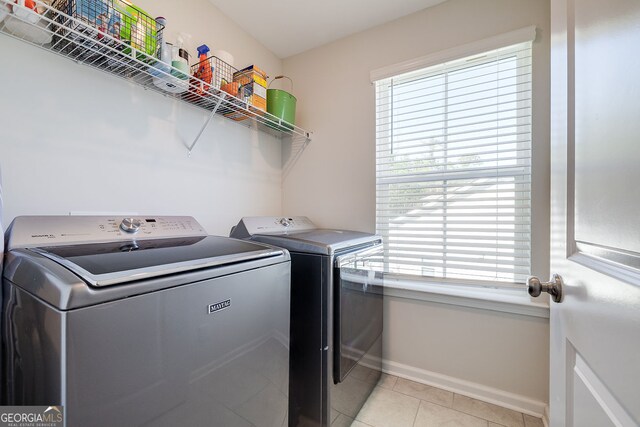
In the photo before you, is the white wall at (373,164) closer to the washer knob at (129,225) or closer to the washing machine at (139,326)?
the washing machine at (139,326)

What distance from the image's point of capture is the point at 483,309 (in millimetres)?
1713

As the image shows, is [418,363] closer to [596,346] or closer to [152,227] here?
[596,346]

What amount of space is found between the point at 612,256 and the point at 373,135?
1.74 meters

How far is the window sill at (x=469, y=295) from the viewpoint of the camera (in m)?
1.59

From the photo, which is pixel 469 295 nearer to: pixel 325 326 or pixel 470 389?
pixel 470 389

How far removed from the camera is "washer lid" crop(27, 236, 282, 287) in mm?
676

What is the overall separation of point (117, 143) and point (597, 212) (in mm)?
1762

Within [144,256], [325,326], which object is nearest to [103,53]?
[144,256]

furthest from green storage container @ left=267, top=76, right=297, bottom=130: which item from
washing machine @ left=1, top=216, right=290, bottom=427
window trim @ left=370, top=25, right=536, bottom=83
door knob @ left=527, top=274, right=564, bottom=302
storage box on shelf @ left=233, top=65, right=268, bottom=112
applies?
door knob @ left=527, top=274, right=564, bottom=302

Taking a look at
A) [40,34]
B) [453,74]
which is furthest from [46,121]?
[453,74]

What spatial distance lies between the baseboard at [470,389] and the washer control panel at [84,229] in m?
1.72

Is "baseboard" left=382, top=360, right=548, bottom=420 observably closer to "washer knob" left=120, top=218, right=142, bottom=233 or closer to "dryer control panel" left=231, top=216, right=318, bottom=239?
"dryer control panel" left=231, top=216, right=318, bottom=239

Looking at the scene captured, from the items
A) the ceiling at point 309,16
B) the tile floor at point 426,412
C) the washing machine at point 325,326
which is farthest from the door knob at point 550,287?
the ceiling at point 309,16

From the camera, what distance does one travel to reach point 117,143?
1.33 meters
